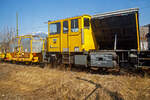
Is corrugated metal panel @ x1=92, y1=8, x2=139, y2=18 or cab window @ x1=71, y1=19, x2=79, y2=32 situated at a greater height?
corrugated metal panel @ x1=92, y1=8, x2=139, y2=18

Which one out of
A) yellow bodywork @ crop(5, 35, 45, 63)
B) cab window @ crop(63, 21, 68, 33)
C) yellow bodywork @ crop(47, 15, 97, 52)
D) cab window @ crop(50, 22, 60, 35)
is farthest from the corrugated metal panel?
yellow bodywork @ crop(5, 35, 45, 63)

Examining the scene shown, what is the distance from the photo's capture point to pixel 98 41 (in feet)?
27.5

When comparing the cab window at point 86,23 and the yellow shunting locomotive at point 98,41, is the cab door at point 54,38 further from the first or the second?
the cab window at point 86,23

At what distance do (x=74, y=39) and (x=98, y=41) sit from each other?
5.29ft

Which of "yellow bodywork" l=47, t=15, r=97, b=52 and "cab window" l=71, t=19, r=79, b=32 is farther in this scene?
"cab window" l=71, t=19, r=79, b=32

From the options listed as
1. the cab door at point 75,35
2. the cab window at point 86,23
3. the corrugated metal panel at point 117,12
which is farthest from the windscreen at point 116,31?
the cab door at point 75,35

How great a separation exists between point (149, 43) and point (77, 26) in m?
4.30

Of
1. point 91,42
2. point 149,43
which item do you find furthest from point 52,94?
point 149,43

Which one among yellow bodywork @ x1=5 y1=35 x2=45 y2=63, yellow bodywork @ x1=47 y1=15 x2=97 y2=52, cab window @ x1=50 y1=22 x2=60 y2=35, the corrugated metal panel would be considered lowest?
yellow bodywork @ x1=5 y1=35 x2=45 y2=63

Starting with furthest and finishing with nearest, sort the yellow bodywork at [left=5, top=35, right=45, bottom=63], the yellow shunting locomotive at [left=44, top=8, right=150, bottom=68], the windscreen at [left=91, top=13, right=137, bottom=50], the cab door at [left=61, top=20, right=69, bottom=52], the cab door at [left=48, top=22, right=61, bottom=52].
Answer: the yellow bodywork at [left=5, top=35, right=45, bottom=63]
the cab door at [left=48, top=22, right=61, bottom=52]
the cab door at [left=61, top=20, right=69, bottom=52]
the windscreen at [left=91, top=13, right=137, bottom=50]
the yellow shunting locomotive at [left=44, top=8, right=150, bottom=68]

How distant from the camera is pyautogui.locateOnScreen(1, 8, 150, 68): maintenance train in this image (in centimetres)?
671

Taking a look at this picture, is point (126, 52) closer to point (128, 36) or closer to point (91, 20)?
point (128, 36)

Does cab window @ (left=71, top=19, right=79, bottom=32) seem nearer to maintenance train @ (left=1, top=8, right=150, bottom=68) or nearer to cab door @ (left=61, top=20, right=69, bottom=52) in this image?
maintenance train @ (left=1, top=8, right=150, bottom=68)

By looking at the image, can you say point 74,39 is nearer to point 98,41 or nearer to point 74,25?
point 74,25
